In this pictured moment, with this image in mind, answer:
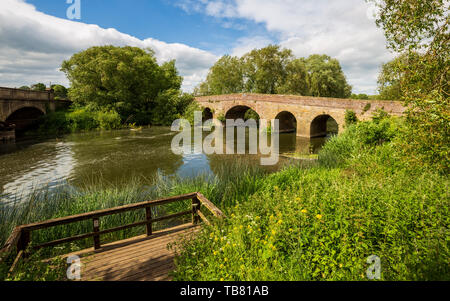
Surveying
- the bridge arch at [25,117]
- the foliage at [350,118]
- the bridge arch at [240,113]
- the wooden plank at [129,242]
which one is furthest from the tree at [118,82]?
the wooden plank at [129,242]

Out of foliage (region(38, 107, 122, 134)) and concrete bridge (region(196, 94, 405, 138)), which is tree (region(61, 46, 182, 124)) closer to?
foliage (region(38, 107, 122, 134))

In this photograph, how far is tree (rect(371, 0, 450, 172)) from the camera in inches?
187

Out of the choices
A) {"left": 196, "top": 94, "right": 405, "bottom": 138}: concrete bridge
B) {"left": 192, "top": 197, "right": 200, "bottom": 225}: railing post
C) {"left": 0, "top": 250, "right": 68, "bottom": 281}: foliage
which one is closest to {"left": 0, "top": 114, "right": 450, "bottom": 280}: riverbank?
{"left": 0, "top": 250, "right": 68, "bottom": 281}: foliage

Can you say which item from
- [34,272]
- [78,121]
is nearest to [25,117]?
[78,121]

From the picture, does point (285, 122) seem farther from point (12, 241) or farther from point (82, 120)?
point (12, 241)

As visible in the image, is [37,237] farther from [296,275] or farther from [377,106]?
[377,106]

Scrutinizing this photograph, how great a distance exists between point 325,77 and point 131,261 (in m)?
34.9

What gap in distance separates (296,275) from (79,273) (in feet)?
9.81

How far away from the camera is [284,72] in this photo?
35.0 metres

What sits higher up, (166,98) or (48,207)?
(166,98)

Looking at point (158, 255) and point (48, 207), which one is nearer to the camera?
point (158, 255)
